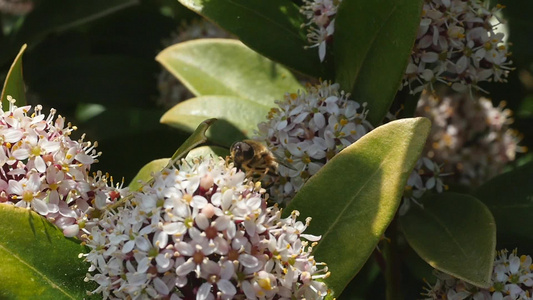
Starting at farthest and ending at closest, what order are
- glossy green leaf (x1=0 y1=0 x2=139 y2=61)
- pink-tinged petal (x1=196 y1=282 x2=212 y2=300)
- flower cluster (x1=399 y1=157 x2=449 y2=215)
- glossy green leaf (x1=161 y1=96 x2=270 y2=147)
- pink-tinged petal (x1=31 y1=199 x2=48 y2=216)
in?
glossy green leaf (x1=0 y1=0 x2=139 y2=61) < glossy green leaf (x1=161 y1=96 x2=270 y2=147) < flower cluster (x1=399 y1=157 x2=449 y2=215) < pink-tinged petal (x1=31 y1=199 x2=48 y2=216) < pink-tinged petal (x1=196 y1=282 x2=212 y2=300)

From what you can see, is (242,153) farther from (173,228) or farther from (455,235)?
(455,235)

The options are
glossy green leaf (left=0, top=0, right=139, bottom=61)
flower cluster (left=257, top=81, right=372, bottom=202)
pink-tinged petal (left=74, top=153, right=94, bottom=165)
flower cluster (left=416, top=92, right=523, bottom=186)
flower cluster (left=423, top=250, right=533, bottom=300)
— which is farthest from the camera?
flower cluster (left=416, top=92, right=523, bottom=186)

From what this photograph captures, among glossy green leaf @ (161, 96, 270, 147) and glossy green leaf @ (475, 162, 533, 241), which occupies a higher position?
glossy green leaf @ (161, 96, 270, 147)

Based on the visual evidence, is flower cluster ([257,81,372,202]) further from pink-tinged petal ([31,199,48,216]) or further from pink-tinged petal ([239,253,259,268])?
pink-tinged petal ([31,199,48,216])

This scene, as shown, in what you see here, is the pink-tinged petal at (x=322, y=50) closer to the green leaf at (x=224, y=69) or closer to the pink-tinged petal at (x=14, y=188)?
the green leaf at (x=224, y=69)

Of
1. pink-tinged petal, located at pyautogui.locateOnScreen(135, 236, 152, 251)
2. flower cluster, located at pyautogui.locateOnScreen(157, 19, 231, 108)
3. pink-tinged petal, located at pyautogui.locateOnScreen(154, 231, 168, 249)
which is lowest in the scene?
flower cluster, located at pyautogui.locateOnScreen(157, 19, 231, 108)

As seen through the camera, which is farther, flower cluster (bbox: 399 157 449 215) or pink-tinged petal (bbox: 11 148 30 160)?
flower cluster (bbox: 399 157 449 215)

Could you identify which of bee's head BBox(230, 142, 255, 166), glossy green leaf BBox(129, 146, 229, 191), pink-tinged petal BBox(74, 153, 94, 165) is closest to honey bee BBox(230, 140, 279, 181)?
bee's head BBox(230, 142, 255, 166)
